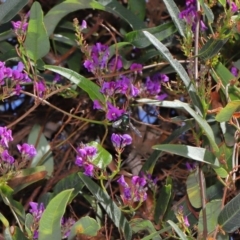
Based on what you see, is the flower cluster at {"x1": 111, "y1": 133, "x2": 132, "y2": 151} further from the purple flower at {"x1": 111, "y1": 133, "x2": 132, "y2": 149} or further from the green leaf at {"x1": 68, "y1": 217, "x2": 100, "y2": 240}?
the green leaf at {"x1": 68, "y1": 217, "x2": 100, "y2": 240}

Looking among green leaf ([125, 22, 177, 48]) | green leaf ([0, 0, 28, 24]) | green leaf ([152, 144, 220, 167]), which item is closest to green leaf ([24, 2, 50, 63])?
green leaf ([0, 0, 28, 24])

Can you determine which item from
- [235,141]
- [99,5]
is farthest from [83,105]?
[235,141]

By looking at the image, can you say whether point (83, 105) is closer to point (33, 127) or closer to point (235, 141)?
point (33, 127)

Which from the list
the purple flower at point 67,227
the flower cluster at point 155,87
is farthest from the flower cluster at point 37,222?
the flower cluster at point 155,87

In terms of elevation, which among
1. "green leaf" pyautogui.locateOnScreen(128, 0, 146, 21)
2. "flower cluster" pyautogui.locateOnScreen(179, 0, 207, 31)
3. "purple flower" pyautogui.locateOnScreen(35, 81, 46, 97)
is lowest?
"purple flower" pyautogui.locateOnScreen(35, 81, 46, 97)

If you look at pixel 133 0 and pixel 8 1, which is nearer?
pixel 8 1

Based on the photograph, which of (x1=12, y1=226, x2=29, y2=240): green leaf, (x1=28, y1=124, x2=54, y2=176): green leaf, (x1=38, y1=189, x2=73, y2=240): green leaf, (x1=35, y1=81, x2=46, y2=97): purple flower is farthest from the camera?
(x1=28, y1=124, x2=54, y2=176): green leaf

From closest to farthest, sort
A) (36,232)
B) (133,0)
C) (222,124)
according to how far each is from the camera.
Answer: (36,232), (222,124), (133,0)
